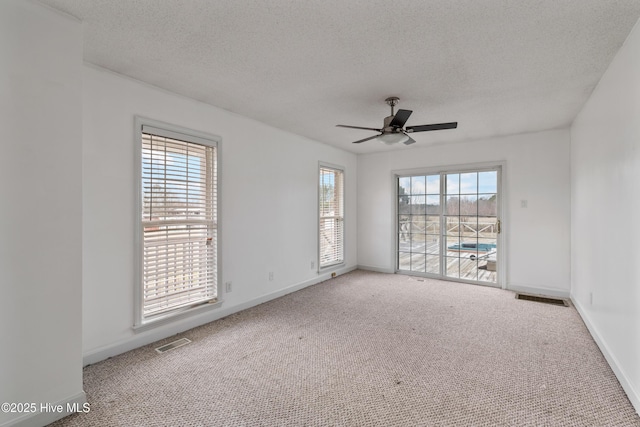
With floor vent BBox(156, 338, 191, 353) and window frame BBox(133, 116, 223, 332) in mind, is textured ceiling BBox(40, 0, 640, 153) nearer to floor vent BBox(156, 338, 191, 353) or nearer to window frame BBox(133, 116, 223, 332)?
window frame BBox(133, 116, 223, 332)

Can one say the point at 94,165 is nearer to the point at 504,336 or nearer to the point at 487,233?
the point at 504,336

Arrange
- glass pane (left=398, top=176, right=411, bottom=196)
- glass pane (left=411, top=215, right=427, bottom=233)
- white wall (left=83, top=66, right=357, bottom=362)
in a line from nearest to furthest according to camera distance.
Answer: white wall (left=83, top=66, right=357, bottom=362) < glass pane (left=411, top=215, right=427, bottom=233) < glass pane (left=398, top=176, right=411, bottom=196)

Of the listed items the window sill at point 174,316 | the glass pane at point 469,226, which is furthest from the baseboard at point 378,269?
the window sill at point 174,316

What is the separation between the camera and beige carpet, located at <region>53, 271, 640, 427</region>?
1900 millimetres

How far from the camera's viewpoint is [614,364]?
7.79 feet

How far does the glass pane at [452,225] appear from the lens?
532cm

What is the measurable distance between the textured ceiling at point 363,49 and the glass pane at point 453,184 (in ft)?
6.07

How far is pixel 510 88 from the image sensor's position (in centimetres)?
300

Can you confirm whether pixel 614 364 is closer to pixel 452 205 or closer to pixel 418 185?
pixel 452 205

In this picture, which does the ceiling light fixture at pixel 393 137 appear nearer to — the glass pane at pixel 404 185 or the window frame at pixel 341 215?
the window frame at pixel 341 215

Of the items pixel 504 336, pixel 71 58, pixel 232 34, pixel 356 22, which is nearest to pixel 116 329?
pixel 71 58

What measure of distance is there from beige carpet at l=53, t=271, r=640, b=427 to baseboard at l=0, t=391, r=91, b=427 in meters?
0.07

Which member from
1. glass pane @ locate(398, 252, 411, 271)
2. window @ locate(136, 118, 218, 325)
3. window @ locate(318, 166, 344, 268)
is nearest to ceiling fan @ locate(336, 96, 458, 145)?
window @ locate(136, 118, 218, 325)

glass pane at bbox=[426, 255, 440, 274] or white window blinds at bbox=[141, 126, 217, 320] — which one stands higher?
white window blinds at bbox=[141, 126, 217, 320]
